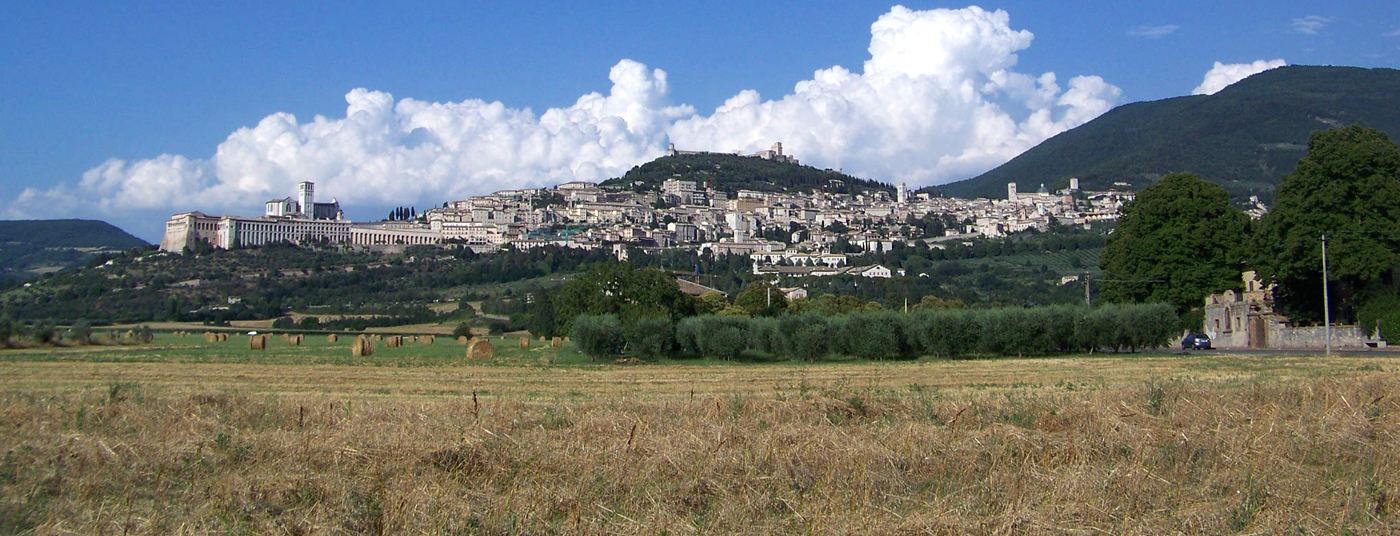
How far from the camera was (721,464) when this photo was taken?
9539 millimetres

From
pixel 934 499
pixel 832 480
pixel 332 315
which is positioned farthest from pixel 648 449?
pixel 332 315

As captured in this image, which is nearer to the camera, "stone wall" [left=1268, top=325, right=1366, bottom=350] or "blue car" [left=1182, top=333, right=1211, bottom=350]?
"stone wall" [left=1268, top=325, right=1366, bottom=350]

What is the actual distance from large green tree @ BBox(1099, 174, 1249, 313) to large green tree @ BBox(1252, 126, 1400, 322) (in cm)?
255

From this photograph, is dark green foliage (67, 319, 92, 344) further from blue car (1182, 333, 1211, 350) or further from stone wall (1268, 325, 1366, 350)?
stone wall (1268, 325, 1366, 350)

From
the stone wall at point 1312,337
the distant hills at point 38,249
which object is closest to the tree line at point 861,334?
the stone wall at point 1312,337

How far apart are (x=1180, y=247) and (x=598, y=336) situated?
27.9 m

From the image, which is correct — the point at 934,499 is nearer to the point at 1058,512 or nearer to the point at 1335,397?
the point at 1058,512

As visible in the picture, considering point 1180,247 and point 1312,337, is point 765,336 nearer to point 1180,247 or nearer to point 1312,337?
point 1180,247

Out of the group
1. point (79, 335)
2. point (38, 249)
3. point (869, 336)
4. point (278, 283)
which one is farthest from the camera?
point (38, 249)

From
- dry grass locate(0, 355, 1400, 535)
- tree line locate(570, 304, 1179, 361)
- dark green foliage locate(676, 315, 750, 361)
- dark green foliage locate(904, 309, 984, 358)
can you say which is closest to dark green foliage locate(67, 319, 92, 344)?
tree line locate(570, 304, 1179, 361)

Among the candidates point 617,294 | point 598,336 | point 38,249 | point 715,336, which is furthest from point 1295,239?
point 38,249

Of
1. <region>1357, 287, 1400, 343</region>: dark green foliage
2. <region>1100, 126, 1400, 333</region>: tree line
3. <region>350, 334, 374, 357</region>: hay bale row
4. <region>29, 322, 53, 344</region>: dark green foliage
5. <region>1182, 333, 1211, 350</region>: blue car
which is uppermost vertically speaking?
<region>1100, 126, 1400, 333</region>: tree line

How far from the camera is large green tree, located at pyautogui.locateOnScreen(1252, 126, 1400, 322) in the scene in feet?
130

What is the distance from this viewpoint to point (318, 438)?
1058cm
